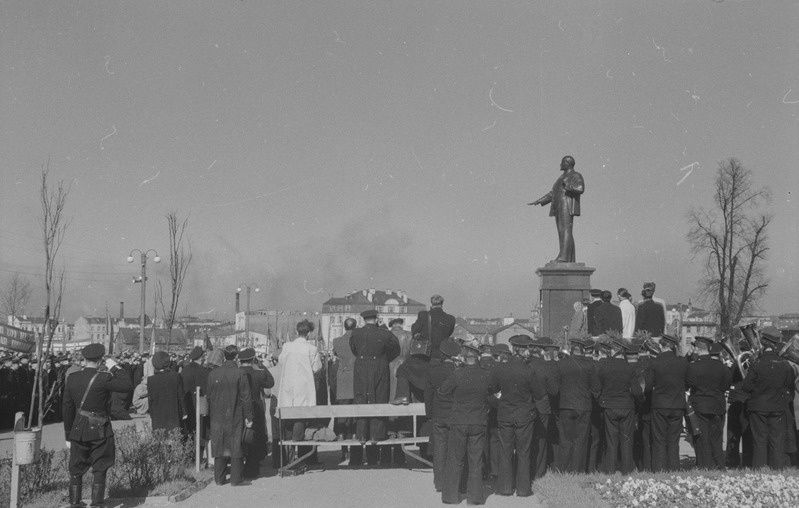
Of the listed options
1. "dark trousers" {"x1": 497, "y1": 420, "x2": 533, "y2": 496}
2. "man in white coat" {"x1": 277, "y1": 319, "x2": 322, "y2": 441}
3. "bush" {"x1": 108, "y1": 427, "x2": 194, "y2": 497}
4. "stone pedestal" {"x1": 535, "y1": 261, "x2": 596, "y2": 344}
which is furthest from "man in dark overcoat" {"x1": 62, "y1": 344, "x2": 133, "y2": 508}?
"stone pedestal" {"x1": 535, "y1": 261, "x2": 596, "y2": 344}

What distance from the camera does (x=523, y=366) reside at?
1045 cm

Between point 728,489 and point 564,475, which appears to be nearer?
point 728,489

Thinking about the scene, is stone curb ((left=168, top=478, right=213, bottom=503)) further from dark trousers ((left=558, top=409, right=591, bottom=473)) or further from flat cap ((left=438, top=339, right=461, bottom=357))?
dark trousers ((left=558, top=409, right=591, bottom=473))

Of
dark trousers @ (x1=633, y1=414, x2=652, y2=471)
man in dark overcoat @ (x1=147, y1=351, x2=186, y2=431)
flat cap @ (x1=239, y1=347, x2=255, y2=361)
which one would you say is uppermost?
flat cap @ (x1=239, y1=347, x2=255, y2=361)

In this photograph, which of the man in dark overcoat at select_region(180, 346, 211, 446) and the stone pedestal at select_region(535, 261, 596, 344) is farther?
the stone pedestal at select_region(535, 261, 596, 344)

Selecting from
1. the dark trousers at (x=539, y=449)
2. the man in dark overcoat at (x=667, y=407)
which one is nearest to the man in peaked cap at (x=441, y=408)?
the dark trousers at (x=539, y=449)

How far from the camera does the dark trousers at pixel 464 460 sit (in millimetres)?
9703

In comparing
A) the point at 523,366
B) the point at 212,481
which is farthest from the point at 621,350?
the point at 212,481

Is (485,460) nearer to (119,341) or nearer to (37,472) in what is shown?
(37,472)

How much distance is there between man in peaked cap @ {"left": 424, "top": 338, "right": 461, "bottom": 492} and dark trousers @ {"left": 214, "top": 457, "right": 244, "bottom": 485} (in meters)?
2.64

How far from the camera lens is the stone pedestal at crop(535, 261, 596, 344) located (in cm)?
1839

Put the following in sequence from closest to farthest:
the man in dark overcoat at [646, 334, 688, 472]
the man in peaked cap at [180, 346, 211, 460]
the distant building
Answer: the man in dark overcoat at [646, 334, 688, 472], the man in peaked cap at [180, 346, 211, 460], the distant building

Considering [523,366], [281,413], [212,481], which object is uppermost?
[523,366]

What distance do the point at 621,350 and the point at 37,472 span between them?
7811mm
